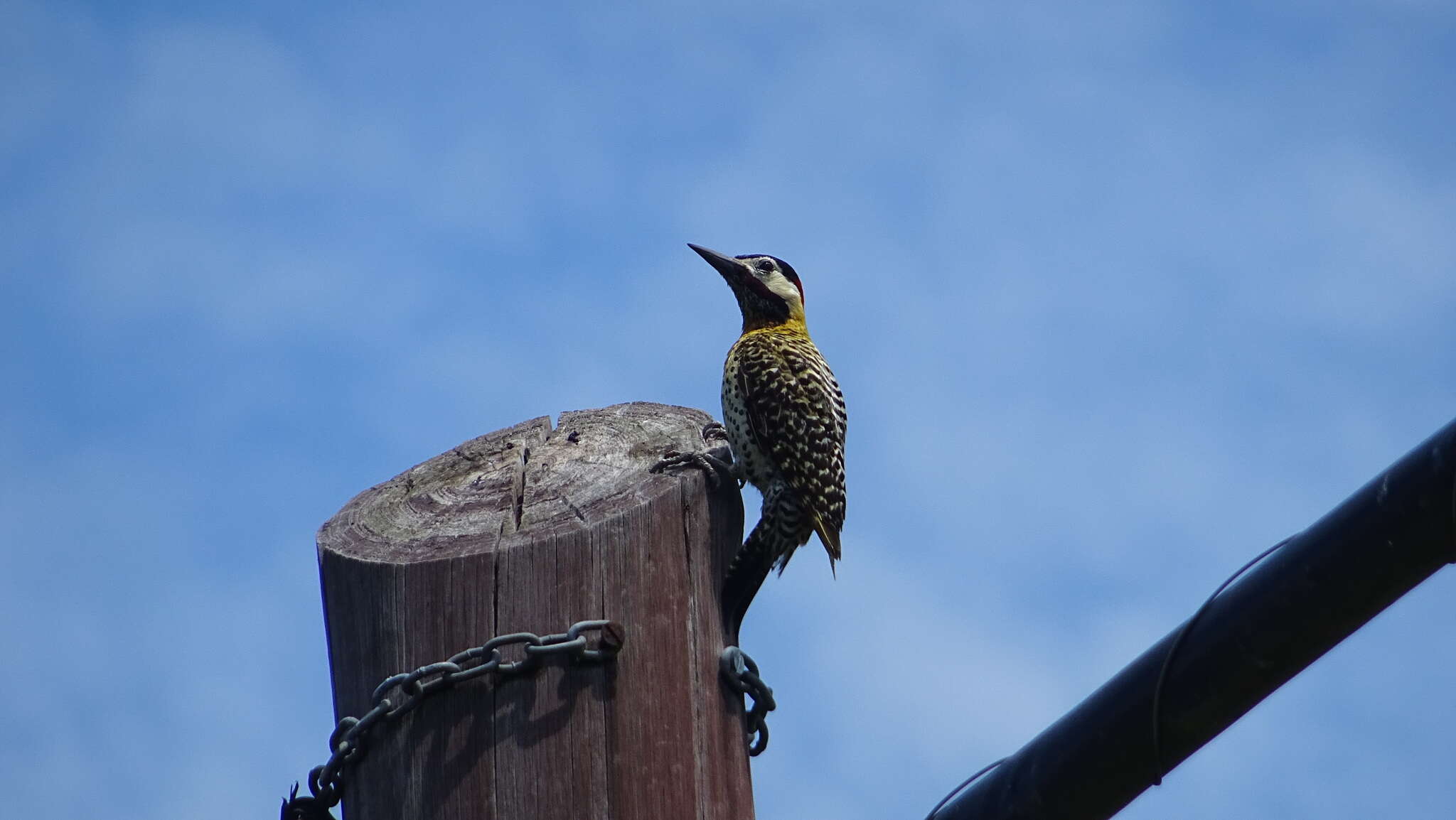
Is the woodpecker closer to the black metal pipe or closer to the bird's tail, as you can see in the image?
the bird's tail

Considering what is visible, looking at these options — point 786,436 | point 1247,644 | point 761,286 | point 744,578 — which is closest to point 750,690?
point 744,578

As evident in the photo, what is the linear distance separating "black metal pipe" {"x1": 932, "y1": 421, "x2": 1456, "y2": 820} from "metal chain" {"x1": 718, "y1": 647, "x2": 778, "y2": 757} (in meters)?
0.74

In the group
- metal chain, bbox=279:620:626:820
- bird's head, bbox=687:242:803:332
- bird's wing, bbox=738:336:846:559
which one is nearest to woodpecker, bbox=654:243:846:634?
bird's wing, bbox=738:336:846:559

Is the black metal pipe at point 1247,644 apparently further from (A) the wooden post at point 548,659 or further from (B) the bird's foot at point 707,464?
(B) the bird's foot at point 707,464

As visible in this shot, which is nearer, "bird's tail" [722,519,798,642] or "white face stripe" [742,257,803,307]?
"bird's tail" [722,519,798,642]

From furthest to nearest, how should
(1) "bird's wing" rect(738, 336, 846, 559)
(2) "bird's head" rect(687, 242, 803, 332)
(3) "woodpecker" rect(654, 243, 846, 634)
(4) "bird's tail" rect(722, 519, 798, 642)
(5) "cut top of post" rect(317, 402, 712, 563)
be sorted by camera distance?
(2) "bird's head" rect(687, 242, 803, 332) → (1) "bird's wing" rect(738, 336, 846, 559) → (3) "woodpecker" rect(654, 243, 846, 634) → (4) "bird's tail" rect(722, 519, 798, 642) → (5) "cut top of post" rect(317, 402, 712, 563)

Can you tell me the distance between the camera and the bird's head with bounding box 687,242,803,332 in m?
7.27

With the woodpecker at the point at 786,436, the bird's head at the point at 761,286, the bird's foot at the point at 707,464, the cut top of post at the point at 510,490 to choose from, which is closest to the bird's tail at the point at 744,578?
the woodpecker at the point at 786,436

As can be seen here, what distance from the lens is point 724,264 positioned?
7.32 m

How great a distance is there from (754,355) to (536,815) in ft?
10.7

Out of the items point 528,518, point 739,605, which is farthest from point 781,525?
point 528,518

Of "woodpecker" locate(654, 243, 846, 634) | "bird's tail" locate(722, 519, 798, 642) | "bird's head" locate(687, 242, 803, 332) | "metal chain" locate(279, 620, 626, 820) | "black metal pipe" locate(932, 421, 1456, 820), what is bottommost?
"black metal pipe" locate(932, 421, 1456, 820)

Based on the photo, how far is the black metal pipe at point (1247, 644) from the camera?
99.9 inches

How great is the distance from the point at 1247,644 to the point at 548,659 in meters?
1.36
